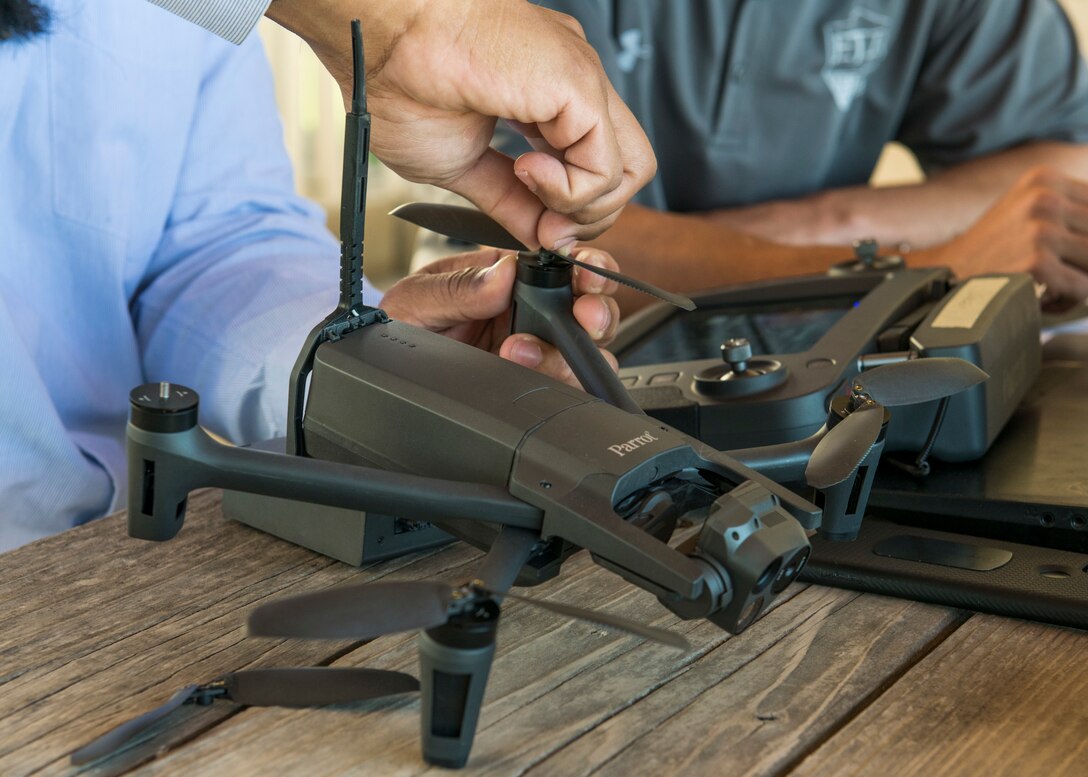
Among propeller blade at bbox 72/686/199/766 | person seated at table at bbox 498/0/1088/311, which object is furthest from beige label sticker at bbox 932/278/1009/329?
person seated at table at bbox 498/0/1088/311

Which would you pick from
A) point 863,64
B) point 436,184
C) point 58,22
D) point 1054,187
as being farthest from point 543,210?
point 863,64

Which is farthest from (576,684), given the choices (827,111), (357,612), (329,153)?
(329,153)

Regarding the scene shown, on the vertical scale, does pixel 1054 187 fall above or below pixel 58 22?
below

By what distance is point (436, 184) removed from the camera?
81cm

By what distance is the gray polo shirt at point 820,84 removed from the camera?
1746 mm

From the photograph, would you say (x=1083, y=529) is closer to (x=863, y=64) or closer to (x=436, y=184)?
(x=436, y=184)

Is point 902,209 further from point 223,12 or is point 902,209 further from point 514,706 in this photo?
point 514,706

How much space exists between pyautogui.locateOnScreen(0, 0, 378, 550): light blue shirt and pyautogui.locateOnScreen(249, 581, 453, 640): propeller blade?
21.6 inches

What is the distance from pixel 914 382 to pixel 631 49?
3.93 ft

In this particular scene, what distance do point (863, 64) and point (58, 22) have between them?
1227mm

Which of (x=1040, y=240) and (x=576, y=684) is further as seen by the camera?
(x=1040, y=240)

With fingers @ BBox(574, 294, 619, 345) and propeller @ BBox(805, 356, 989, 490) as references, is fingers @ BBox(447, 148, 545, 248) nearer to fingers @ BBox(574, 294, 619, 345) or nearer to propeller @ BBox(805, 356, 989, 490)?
fingers @ BBox(574, 294, 619, 345)

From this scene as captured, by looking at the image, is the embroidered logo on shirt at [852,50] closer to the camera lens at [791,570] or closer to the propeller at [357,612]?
the camera lens at [791,570]

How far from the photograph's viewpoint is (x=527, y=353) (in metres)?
0.74
